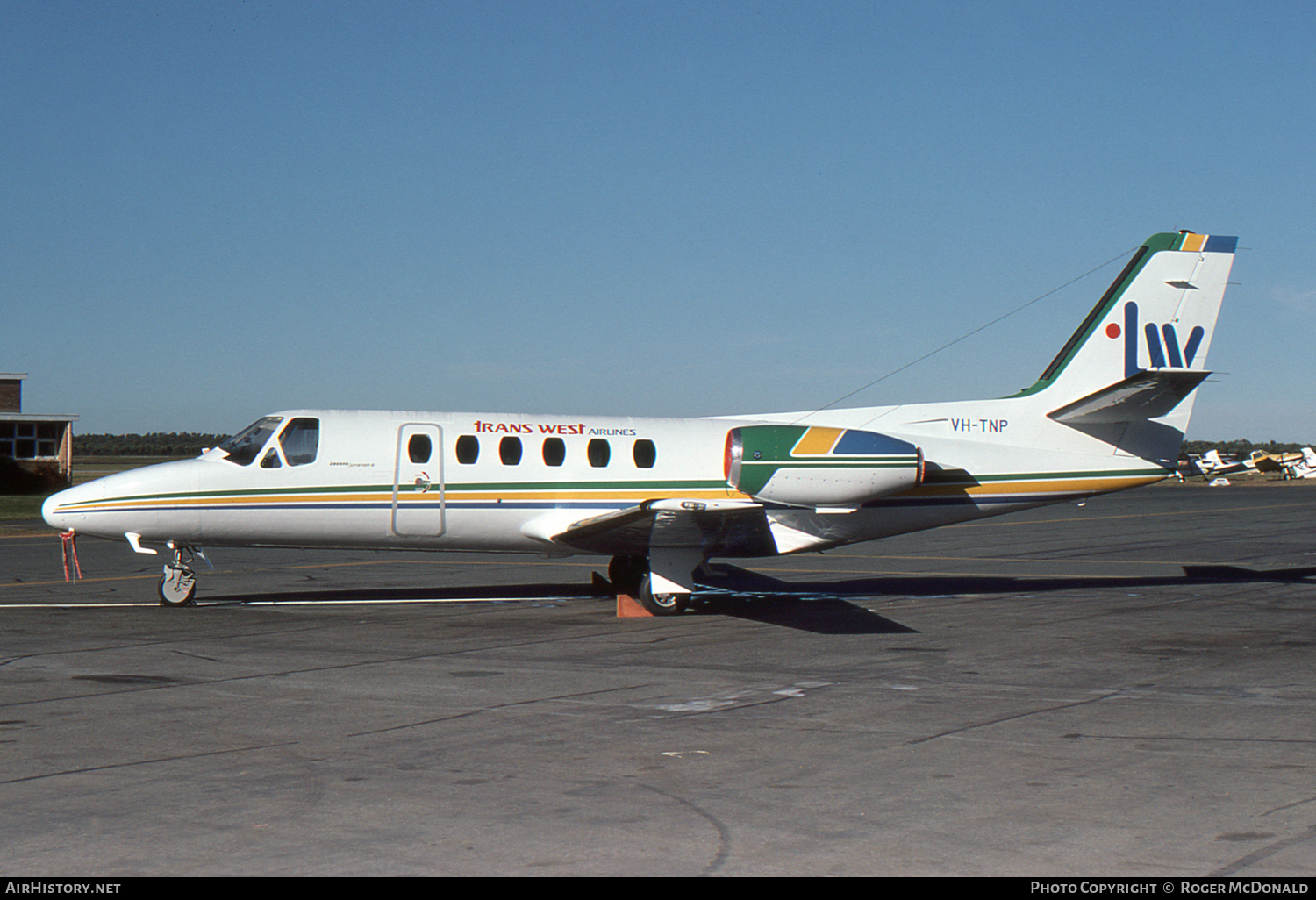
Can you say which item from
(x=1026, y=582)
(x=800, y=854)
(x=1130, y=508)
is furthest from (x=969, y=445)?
(x=1130, y=508)

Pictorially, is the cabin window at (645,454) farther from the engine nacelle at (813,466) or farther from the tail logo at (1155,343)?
the tail logo at (1155,343)

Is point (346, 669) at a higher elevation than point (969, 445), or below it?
below

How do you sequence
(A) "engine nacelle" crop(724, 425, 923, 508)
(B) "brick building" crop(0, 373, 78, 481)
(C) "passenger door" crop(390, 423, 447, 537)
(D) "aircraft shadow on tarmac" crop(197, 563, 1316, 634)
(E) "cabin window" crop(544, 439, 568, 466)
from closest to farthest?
(D) "aircraft shadow on tarmac" crop(197, 563, 1316, 634)
(A) "engine nacelle" crop(724, 425, 923, 508)
(C) "passenger door" crop(390, 423, 447, 537)
(E) "cabin window" crop(544, 439, 568, 466)
(B) "brick building" crop(0, 373, 78, 481)

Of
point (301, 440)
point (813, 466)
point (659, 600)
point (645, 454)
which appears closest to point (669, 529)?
point (659, 600)

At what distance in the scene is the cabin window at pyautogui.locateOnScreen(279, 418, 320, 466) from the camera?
1692 cm

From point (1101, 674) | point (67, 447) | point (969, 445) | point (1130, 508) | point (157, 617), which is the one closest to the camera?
point (1101, 674)

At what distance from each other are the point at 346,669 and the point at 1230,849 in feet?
27.6

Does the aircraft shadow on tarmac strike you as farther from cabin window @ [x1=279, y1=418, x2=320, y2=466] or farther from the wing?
cabin window @ [x1=279, y1=418, x2=320, y2=466]

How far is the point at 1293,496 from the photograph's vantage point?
5819cm

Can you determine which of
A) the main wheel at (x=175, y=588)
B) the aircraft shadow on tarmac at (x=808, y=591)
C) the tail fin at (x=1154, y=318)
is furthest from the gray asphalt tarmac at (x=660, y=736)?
the tail fin at (x=1154, y=318)

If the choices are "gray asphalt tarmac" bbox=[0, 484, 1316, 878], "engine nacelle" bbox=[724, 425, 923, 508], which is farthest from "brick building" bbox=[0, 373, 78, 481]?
"engine nacelle" bbox=[724, 425, 923, 508]

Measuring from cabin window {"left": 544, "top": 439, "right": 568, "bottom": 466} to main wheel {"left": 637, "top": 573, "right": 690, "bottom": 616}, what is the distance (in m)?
2.21

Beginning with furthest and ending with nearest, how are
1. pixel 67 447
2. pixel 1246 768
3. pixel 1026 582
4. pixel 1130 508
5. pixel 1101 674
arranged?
pixel 67 447, pixel 1130 508, pixel 1026 582, pixel 1101 674, pixel 1246 768
